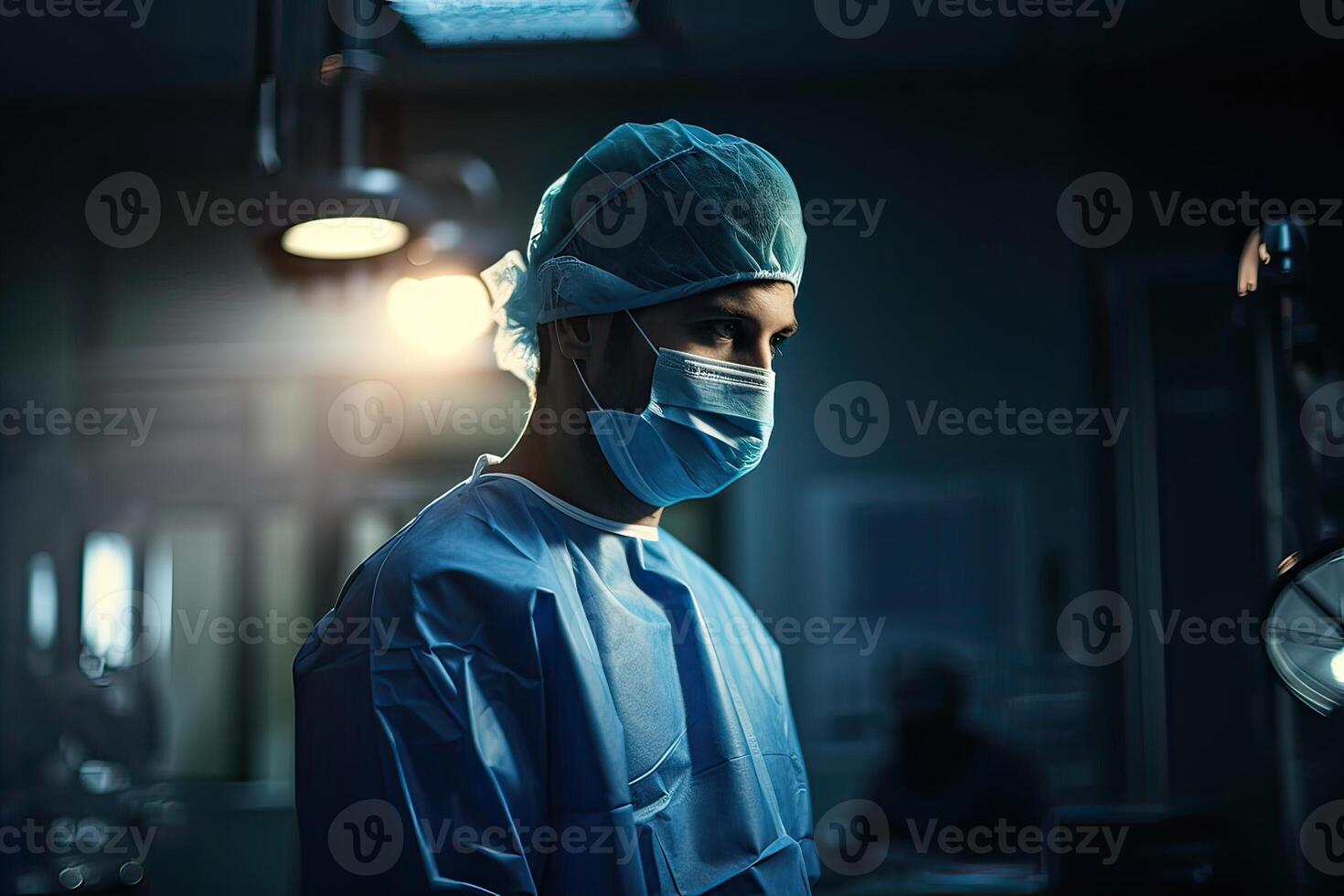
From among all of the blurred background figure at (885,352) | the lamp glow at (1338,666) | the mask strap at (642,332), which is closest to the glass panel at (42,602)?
the blurred background figure at (885,352)

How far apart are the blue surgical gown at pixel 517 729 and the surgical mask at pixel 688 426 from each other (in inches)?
3.3

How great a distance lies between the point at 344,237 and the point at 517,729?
Result: 3.39 ft

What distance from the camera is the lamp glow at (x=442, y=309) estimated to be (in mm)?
1933

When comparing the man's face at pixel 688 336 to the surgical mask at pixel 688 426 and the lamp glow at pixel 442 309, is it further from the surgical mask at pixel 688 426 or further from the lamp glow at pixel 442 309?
the lamp glow at pixel 442 309

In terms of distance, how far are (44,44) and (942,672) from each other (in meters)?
2.13

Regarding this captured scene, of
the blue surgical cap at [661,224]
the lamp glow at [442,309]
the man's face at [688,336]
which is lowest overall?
the man's face at [688,336]

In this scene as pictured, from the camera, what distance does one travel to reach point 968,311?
1892mm

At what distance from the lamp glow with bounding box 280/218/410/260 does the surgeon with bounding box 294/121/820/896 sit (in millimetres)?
472

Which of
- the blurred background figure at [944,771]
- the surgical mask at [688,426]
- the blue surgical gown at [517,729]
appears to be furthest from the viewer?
the blurred background figure at [944,771]

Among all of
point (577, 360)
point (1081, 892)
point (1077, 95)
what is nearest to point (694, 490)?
point (577, 360)

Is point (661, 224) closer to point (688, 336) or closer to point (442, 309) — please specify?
point (688, 336)

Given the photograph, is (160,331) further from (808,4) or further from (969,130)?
(969,130)

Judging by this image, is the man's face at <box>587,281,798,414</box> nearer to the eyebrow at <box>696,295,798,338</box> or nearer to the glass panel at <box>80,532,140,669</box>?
the eyebrow at <box>696,295,798,338</box>

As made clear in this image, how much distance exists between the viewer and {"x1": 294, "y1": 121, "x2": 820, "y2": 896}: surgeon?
31.2 inches
